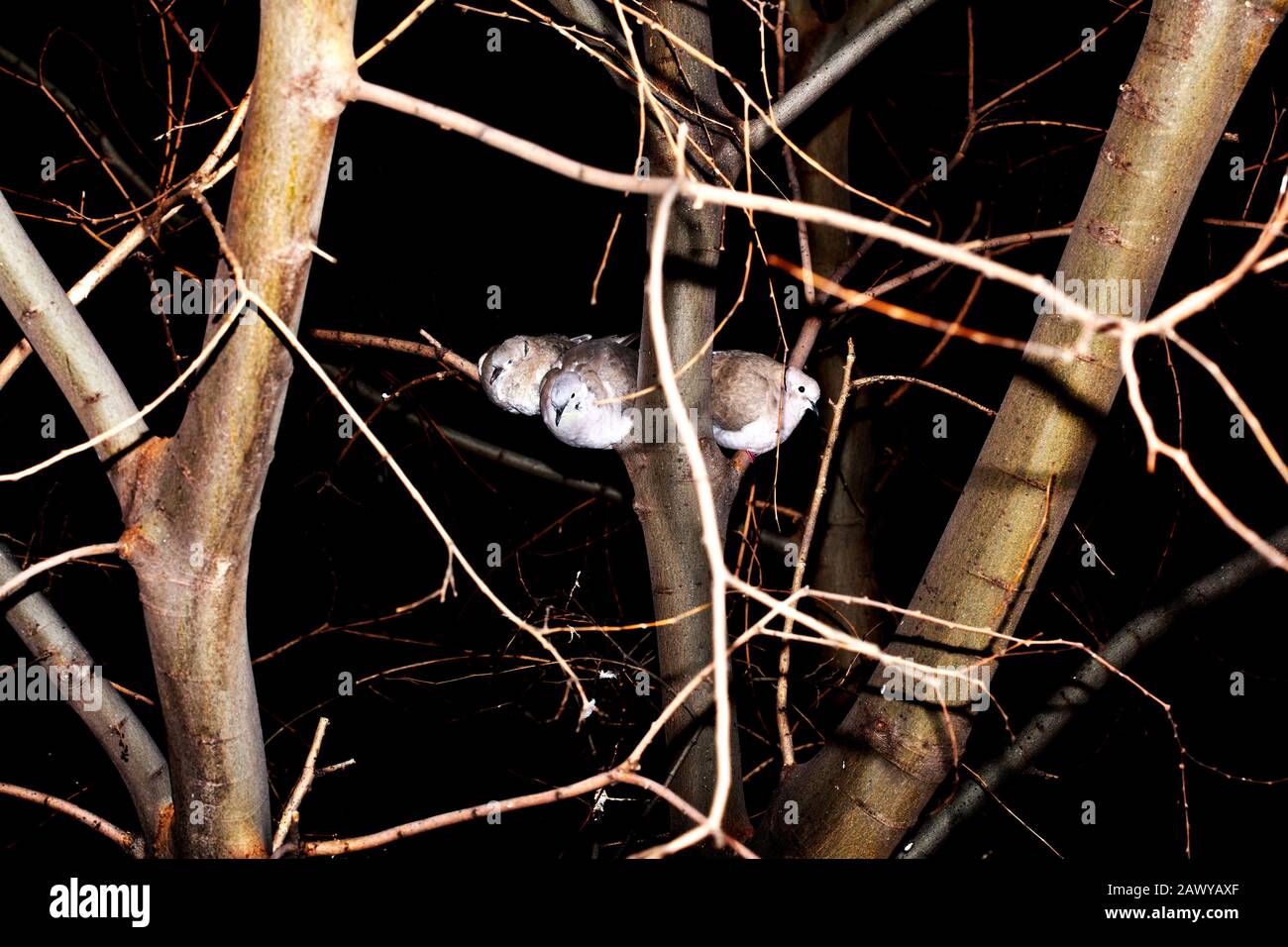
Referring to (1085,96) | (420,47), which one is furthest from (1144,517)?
(420,47)

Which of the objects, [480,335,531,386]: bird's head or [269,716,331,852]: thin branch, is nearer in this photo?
[269,716,331,852]: thin branch

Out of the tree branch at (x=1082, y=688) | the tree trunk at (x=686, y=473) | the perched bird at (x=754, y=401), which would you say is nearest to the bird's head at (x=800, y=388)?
the perched bird at (x=754, y=401)

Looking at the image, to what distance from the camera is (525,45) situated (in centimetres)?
177

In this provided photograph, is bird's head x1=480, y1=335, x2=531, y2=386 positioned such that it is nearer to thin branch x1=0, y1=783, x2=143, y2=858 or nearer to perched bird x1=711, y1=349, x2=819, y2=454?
Result: perched bird x1=711, y1=349, x2=819, y2=454

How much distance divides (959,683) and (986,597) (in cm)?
8

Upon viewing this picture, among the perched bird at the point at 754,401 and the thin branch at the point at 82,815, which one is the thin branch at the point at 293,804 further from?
the perched bird at the point at 754,401

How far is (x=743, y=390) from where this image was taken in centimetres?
107

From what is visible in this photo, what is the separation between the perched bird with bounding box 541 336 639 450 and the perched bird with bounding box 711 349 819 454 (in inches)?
4.2

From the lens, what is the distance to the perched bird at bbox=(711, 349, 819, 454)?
1065mm

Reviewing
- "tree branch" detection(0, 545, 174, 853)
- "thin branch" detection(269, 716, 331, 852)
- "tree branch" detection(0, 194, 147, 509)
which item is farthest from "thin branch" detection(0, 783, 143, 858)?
"tree branch" detection(0, 194, 147, 509)

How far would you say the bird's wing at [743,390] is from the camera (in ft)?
3.49

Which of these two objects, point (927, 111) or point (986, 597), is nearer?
point (986, 597)

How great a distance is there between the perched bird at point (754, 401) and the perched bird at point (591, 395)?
11 cm

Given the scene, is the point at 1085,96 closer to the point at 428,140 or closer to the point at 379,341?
the point at 428,140
